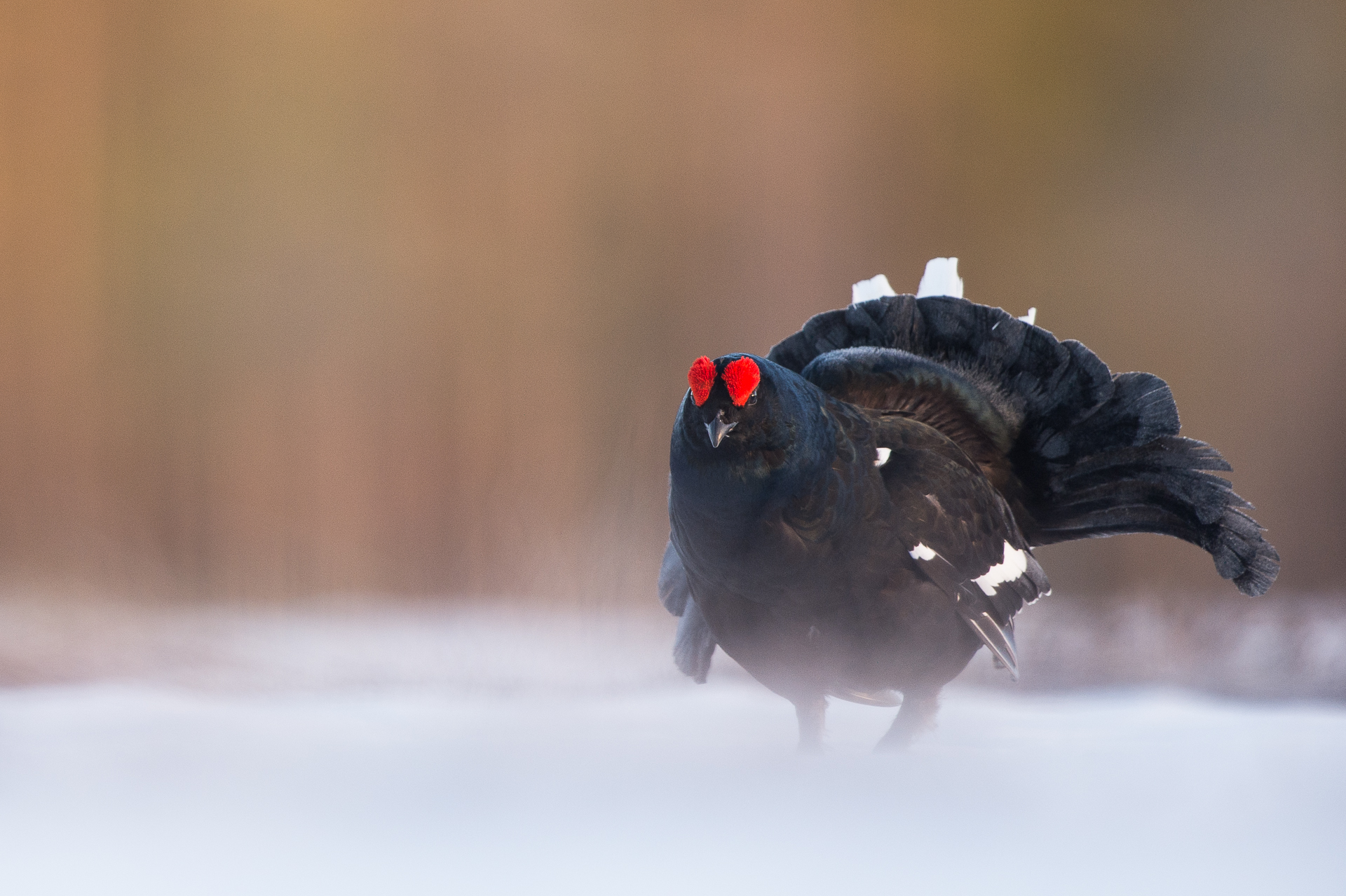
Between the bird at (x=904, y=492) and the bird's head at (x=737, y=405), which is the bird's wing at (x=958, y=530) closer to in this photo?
the bird at (x=904, y=492)

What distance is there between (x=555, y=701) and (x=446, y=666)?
15cm

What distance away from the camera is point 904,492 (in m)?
0.63

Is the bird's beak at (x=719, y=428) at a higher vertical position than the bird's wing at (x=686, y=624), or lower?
higher

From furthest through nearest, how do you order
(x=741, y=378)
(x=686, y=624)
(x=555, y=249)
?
(x=555, y=249) < (x=686, y=624) < (x=741, y=378)

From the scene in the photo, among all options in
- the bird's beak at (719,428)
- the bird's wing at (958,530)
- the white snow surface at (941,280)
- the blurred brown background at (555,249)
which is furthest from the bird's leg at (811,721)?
the blurred brown background at (555,249)

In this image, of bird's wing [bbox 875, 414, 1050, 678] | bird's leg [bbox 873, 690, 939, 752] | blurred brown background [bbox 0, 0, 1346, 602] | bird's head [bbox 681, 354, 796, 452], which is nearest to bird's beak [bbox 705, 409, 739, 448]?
bird's head [bbox 681, 354, 796, 452]

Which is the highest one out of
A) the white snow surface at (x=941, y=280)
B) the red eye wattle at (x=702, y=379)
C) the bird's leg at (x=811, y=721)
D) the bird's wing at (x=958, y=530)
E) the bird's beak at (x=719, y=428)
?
the white snow surface at (x=941, y=280)

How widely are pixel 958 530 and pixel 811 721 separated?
0.17 meters

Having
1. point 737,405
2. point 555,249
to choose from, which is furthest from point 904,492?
point 555,249

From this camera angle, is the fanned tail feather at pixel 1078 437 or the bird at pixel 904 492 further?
the fanned tail feather at pixel 1078 437

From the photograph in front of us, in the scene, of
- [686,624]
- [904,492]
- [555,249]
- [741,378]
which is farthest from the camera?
[555,249]

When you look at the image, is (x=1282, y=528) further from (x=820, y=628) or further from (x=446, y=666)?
(x=446, y=666)

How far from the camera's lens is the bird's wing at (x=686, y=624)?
761mm

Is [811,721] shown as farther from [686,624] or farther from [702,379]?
[702,379]
